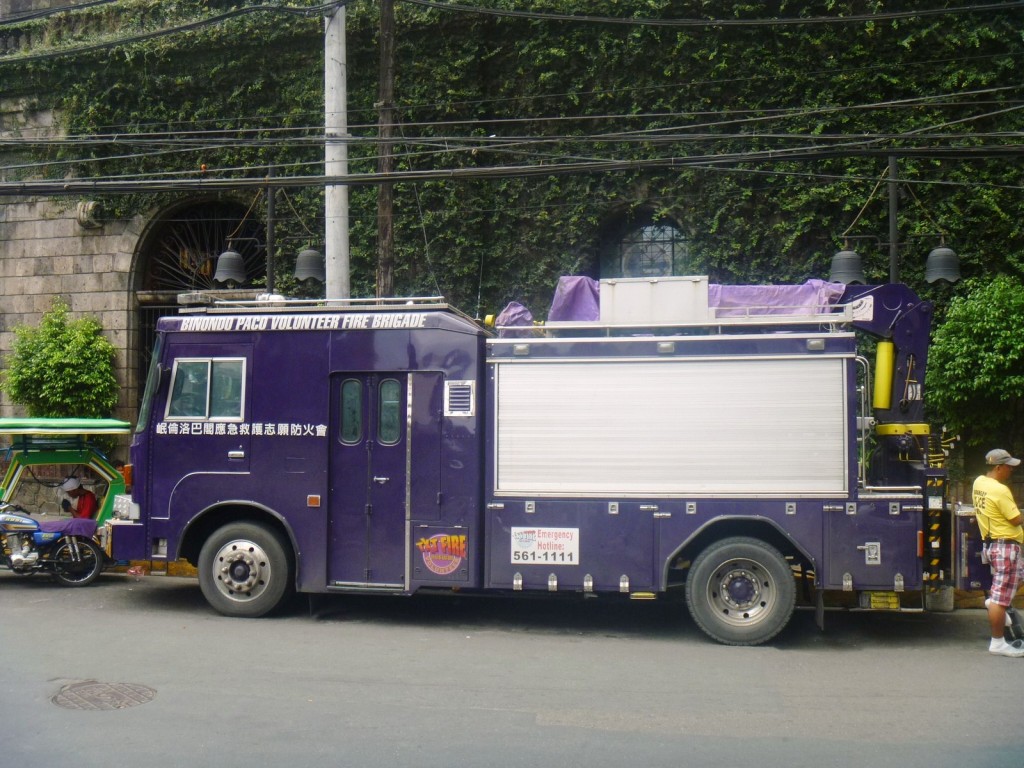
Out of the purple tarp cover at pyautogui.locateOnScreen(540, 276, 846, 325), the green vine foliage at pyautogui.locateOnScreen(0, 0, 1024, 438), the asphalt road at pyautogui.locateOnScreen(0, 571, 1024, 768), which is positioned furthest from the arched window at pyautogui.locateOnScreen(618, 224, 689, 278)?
the asphalt road at pyautogui.locateOnScreen(0, 571, 1024, 768)

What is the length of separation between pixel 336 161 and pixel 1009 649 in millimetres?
9400

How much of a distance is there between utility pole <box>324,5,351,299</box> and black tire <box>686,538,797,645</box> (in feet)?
19.6

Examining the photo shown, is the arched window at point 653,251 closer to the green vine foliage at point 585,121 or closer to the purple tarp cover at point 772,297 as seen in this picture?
the green vine foliage at point 585,121

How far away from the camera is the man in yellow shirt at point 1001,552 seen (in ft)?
27.0

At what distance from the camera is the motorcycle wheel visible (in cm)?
1134

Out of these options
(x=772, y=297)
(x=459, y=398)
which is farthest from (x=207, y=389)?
(x=772, y=297)

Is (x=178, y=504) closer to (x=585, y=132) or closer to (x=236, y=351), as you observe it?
(x=236, y=351)

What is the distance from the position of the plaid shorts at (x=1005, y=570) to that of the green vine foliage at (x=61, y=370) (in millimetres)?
15127

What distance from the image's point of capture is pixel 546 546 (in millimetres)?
9039

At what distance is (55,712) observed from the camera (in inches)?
259

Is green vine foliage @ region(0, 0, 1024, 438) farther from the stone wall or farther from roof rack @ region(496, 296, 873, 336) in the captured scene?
roof rack @ region(496, 296, 873, 336)

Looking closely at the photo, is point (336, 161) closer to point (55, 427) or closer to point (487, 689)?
point (55, 427)

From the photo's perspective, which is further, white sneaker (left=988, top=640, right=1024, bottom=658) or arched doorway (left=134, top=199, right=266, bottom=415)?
arched doorway (left=134, top=199, right=266, bottom=415)

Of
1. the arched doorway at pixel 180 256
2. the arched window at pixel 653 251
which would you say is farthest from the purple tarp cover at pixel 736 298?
the arched doorway at pixel 180 256
